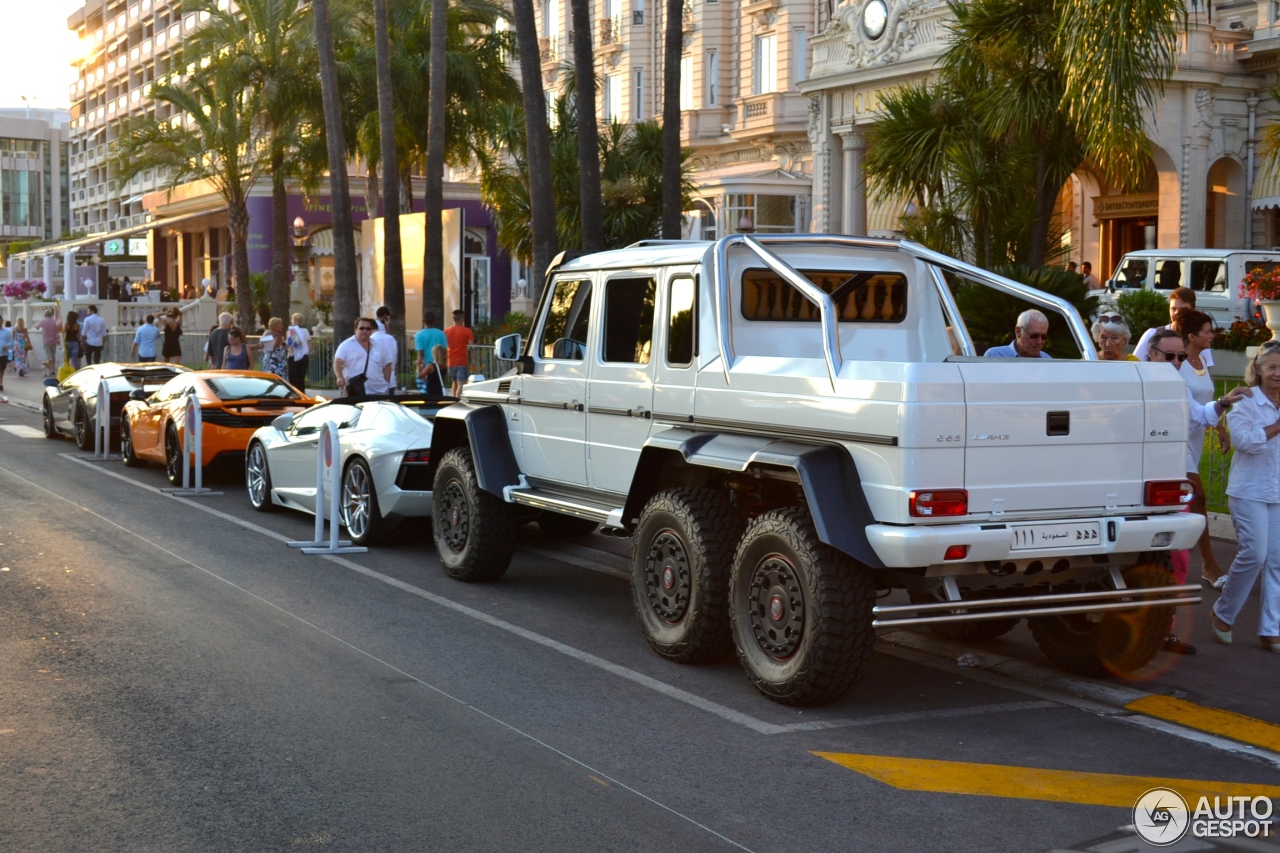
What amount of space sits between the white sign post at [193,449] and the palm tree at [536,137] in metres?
6.06

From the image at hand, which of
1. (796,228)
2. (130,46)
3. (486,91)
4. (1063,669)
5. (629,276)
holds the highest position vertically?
(130,46)

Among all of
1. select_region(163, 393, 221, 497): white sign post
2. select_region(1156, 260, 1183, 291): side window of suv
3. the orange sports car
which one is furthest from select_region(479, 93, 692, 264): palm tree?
select_region(163, 393, 221, 497): white sign post

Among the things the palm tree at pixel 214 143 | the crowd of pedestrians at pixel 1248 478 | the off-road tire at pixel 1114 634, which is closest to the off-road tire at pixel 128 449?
the crowd of pedestrians at pixel 1248 478

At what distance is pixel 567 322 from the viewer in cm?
962

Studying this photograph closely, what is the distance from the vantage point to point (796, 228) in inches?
1526

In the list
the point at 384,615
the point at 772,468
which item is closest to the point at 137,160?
the point at 384,615

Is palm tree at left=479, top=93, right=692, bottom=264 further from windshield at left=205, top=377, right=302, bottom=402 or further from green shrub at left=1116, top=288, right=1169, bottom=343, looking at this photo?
windshield at left=205, top=377, right=302, bottom=402

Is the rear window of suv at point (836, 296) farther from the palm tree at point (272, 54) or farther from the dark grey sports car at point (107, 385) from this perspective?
the palm tree at point (272, 54)

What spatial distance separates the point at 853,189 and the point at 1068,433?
29.1 meters

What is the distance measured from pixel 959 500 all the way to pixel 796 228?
32.7 m

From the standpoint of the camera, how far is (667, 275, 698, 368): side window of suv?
8.22 meters

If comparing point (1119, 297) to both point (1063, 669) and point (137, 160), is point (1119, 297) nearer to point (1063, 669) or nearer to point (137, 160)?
point (1063, 669)

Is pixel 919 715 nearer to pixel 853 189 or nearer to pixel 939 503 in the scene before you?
pixel 939 503

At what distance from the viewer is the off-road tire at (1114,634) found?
24.1ft
